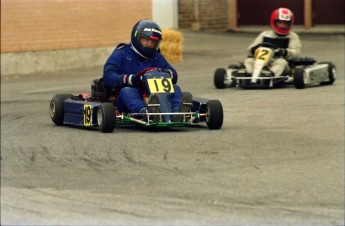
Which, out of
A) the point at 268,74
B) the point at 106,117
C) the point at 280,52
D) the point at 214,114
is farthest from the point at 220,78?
the point at 106,117

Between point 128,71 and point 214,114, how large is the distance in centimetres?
412

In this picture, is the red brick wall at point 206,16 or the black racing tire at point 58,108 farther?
the red brick wall at point 206,16

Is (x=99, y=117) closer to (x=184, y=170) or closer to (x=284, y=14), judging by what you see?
(x=184, y=170)

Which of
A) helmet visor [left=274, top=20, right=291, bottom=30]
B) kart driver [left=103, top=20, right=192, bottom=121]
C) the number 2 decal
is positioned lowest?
the number 2 decal

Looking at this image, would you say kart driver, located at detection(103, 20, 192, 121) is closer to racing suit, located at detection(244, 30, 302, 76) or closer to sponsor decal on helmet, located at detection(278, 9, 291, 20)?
sponsor decal on helmet, located at detection(278, 9, 291, 20)

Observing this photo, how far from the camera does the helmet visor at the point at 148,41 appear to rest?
645cm

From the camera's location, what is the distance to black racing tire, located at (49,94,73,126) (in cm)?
1139

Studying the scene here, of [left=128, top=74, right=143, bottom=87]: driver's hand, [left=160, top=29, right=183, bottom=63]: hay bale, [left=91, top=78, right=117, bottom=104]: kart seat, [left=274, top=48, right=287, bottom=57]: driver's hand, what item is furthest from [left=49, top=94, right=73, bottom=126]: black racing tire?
[left=160, top=29, right=183, bottom=63]: hay bale

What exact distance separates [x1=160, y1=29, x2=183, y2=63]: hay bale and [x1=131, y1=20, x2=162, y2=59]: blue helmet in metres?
19.0

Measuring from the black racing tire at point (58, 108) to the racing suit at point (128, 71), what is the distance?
1.73 ft

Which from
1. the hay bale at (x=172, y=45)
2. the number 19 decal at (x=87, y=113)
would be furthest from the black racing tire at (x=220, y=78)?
the hay bale at (x=172, y=45)

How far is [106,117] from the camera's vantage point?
1132 cm

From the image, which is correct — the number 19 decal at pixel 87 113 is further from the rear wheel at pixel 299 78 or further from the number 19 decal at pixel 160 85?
the rear wheel at pixel 299 78

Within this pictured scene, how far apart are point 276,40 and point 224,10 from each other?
53.2 feet
